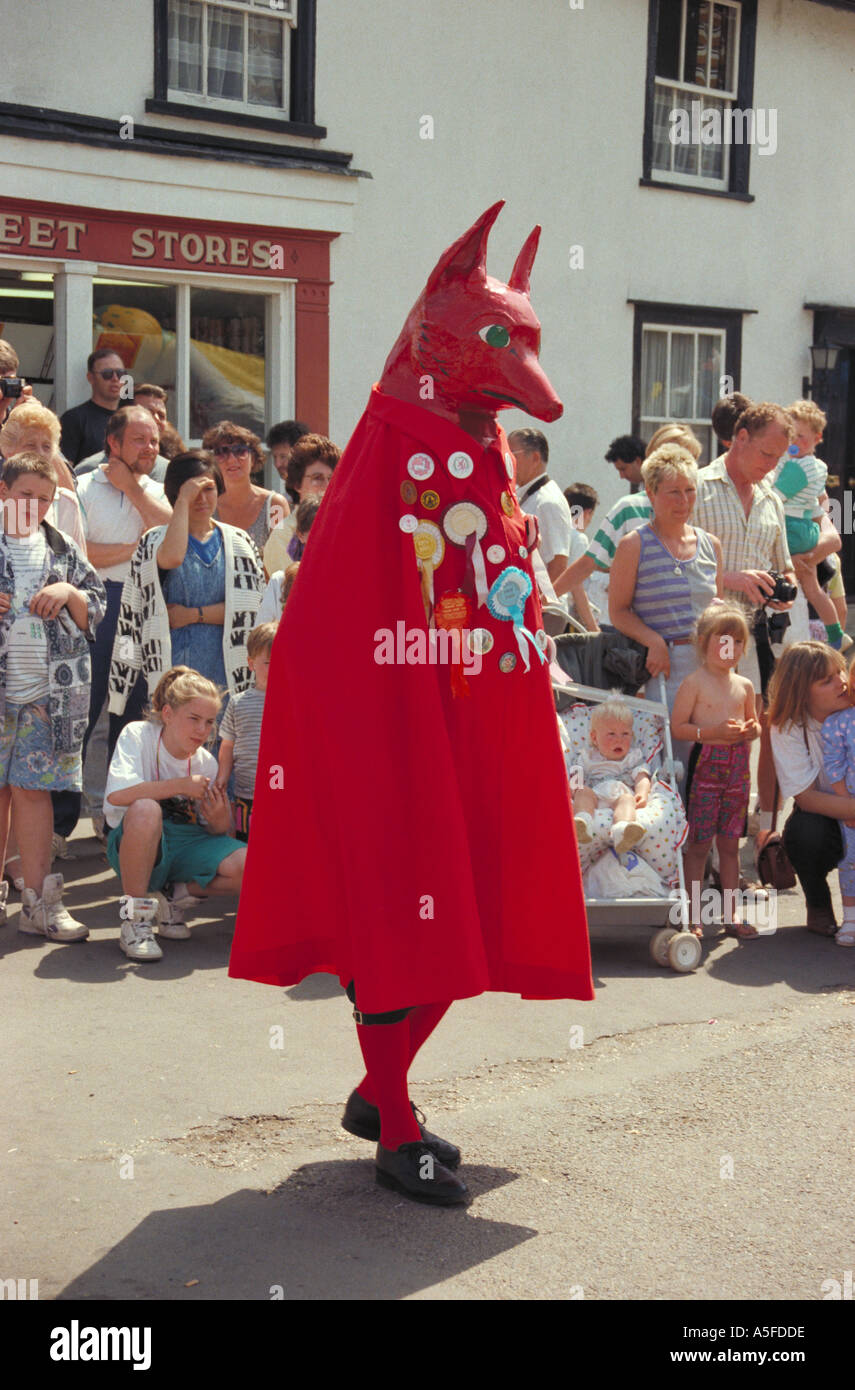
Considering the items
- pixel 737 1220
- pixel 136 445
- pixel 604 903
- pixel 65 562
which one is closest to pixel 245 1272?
pixel 737 1220

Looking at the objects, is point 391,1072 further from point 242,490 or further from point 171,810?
point 242,490

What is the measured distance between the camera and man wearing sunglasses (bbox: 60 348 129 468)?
956 cm

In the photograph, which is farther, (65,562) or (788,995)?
(65,562)

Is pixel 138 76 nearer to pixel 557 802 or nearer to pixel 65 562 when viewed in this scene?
pixel 65 562

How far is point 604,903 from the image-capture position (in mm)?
5867

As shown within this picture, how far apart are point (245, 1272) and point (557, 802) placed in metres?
1.29

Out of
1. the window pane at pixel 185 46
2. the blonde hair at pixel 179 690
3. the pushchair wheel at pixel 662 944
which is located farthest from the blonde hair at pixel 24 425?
the window pane at pixel 185 46

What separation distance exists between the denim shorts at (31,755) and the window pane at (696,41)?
10.7 metres

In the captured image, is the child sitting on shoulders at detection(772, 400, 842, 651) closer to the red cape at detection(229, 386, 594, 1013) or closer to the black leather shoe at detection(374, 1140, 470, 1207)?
the red cape at detection(229, 386, 594, 1013)

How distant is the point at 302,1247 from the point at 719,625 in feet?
11.6

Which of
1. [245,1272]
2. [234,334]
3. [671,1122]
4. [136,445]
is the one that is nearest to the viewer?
[245,1272]

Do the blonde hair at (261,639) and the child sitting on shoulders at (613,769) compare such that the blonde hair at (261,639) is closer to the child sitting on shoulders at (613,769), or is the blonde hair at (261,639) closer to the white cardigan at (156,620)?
the white cardigan at (156,620)

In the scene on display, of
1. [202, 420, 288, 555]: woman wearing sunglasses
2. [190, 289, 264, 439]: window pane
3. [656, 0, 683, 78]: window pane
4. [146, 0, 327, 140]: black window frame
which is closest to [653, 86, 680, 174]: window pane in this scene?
[656, 0, 683, 78]: window pane
